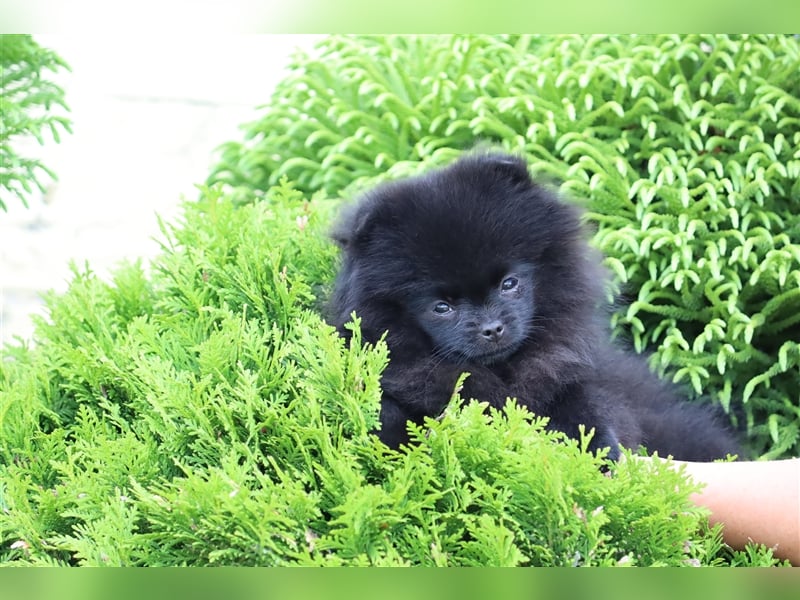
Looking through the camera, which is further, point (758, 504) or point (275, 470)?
A: point (758, 504)

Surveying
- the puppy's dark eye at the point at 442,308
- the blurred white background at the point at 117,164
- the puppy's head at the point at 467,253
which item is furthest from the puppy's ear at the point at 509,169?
the blurred white background at the point at 117,164

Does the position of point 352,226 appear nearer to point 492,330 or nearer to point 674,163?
point 492,330

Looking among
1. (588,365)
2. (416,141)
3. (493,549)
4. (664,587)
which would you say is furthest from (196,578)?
(416,141)

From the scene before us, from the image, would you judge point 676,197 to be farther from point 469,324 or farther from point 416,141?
point 469,324

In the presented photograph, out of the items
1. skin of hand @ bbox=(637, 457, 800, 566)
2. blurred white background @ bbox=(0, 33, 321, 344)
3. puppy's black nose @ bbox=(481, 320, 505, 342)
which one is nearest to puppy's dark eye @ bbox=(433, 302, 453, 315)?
puppy's black nose @ bbox=(481, 320, 505, 342)

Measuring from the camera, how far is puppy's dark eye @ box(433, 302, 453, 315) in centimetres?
238

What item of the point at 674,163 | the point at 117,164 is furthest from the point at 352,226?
the point at 117,164

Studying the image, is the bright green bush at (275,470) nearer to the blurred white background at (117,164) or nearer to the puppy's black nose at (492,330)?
the puppy's black nose at (492,330)

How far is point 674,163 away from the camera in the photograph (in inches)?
140

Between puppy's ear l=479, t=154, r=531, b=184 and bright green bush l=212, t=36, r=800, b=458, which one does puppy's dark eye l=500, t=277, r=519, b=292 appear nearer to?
puppy's ear l=479, t=154, r=531, b=184

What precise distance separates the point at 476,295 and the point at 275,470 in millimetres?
782

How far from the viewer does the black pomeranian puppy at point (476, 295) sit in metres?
2.33

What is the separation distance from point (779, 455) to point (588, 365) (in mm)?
1543

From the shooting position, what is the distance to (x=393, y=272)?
2.38 m
